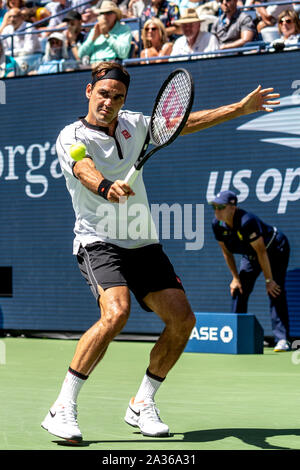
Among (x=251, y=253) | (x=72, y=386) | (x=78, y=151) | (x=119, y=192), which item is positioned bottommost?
(x=251, y=253)

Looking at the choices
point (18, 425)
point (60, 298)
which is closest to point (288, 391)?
point (18, 425)

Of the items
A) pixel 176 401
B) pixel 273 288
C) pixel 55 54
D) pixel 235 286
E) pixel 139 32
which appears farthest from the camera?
pixel 55 54

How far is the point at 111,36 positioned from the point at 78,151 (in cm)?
845

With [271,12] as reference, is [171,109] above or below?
below

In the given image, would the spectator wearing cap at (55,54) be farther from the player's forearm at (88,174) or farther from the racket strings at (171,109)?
the player's forearm at (88,174)

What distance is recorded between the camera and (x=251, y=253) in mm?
11312

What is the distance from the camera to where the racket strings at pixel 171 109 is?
545 centimetres

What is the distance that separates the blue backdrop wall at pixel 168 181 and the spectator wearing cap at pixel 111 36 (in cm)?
36

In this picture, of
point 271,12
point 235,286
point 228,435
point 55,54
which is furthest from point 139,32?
point 228,435

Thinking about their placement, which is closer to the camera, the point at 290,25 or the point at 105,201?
the point at 105,201

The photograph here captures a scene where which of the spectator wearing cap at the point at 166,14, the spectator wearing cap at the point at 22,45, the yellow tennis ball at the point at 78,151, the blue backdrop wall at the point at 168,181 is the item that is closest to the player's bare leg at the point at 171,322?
the yellow tennis ball at the point at 78,151

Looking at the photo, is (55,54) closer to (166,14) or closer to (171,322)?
(166,14)

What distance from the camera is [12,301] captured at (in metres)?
14.0

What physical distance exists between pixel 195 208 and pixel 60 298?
2.53 metres
